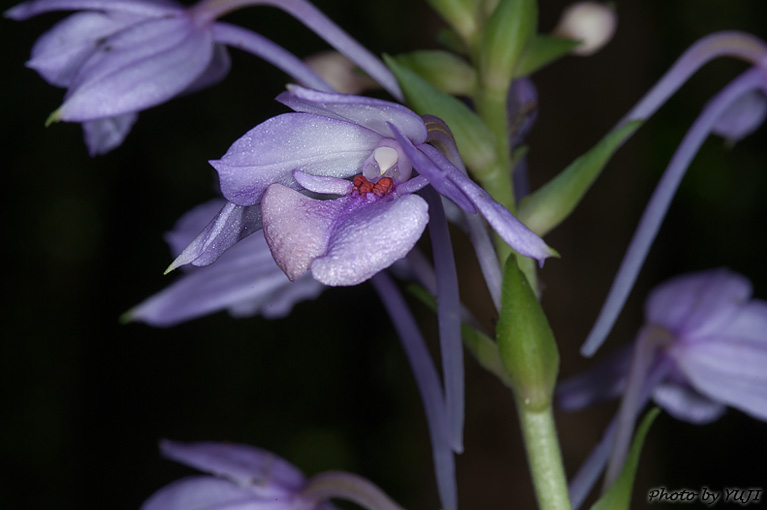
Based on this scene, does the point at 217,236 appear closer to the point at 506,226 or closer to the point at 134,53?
the point at 506,226

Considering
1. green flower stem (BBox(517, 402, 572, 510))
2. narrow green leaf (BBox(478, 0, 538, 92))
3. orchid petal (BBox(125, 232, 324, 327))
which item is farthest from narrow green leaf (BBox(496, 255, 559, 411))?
orchid petal (BBox(125, 232, 324, 327))

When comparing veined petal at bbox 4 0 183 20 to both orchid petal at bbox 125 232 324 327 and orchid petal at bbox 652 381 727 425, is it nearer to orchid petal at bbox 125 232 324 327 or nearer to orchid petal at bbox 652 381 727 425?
orchid petal at bbox 125 232 324 327

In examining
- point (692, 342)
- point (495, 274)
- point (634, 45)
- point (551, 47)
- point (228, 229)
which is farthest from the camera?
point (634, 45)

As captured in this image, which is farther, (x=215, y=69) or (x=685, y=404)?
(x=685, y=404)

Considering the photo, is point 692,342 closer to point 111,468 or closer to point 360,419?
point 360,419

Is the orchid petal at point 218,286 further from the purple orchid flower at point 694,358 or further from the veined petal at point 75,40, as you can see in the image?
the purple orchid flower at point 694,358

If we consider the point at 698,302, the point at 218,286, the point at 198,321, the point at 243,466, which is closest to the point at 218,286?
the point at 218,286

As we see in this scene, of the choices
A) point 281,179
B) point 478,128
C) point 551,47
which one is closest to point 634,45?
point 551,47
